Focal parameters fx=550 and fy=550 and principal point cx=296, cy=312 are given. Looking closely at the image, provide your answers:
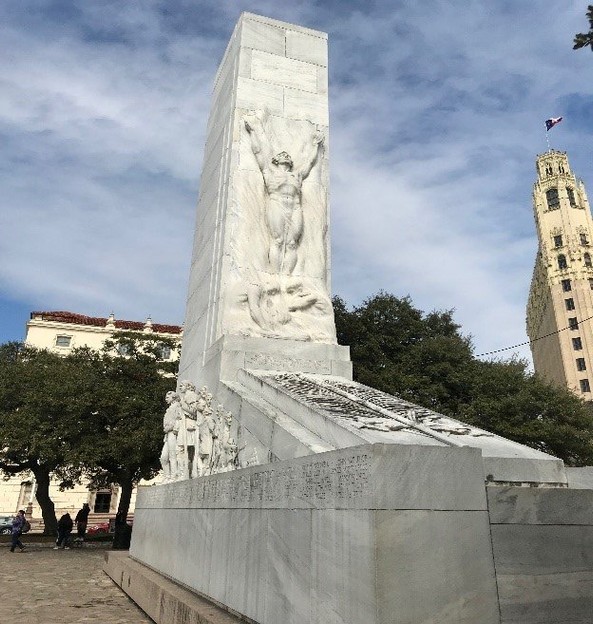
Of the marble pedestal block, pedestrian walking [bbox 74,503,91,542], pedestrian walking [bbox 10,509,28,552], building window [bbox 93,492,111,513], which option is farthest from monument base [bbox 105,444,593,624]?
building window [bbox 93,492,111,513]

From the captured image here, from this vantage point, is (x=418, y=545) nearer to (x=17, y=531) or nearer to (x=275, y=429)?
(x=275, y=429)

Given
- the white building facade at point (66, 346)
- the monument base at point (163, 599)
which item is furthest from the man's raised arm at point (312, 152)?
the white building facade at point (66, 346)

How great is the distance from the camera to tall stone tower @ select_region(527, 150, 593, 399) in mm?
65875

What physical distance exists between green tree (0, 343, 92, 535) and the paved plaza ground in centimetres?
615

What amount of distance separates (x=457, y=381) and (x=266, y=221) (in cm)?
1438

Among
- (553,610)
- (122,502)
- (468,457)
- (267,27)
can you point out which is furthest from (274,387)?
(122,502)

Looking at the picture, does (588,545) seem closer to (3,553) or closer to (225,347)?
(225,347)

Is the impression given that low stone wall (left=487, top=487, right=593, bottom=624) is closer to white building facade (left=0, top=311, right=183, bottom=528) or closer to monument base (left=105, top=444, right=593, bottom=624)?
monument base (left=105, top=444, right=593, bottom=624)

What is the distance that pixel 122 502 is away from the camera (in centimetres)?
2458

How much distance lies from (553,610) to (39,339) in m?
52.6

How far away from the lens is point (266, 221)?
13289mm

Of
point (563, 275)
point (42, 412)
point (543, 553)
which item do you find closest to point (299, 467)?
point (543, 553)

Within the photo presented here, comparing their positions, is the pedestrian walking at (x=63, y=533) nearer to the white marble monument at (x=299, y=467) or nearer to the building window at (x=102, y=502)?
the white marble monument at (x=299, y=467)

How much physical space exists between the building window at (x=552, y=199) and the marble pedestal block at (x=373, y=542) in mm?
82210
